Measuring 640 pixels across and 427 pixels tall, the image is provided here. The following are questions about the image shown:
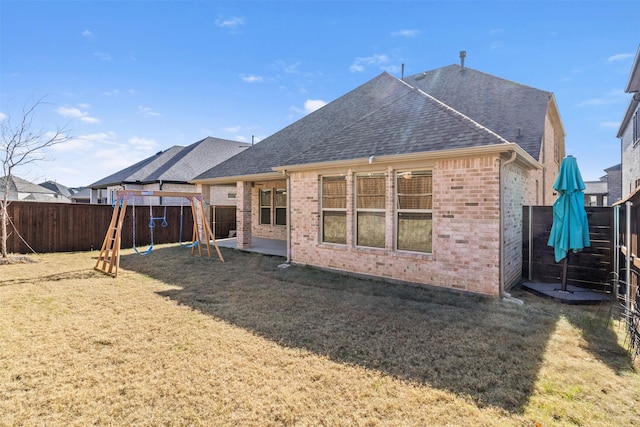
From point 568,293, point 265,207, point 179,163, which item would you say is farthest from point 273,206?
point 568,293

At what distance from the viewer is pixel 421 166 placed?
6.80m

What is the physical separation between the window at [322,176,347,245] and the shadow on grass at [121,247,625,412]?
108cm

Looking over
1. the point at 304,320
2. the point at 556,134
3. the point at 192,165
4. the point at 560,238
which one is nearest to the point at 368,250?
the point at 304,320

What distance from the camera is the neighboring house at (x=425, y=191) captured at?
6059 millimetres

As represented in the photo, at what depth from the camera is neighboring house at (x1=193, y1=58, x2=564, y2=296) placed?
6.06 metres

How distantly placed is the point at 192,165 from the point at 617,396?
68.2 feet

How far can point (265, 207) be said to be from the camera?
15.7m

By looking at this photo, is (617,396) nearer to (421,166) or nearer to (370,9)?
(421,166)

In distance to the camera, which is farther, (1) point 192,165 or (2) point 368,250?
(1) point 192,165

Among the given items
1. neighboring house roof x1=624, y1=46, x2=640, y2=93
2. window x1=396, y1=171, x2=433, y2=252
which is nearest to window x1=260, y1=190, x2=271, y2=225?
window x1=396, y1=171, x2=433, y2=252

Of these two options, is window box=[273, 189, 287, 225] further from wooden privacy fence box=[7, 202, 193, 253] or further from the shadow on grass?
the shadow on grass

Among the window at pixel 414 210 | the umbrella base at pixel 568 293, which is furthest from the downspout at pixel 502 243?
the window at pixel 414 210

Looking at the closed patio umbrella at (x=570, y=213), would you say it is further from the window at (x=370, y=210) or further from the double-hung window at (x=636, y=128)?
the double-hung window at (x=636, y=128)

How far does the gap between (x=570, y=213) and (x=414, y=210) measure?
297 centimetres
